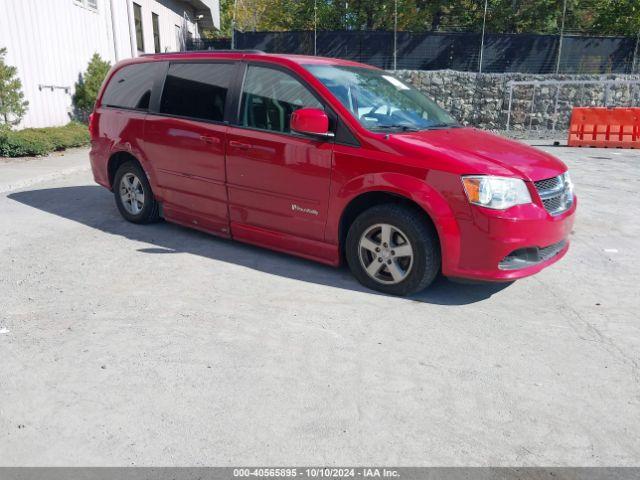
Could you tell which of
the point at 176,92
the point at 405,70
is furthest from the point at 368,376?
the point at 405,70

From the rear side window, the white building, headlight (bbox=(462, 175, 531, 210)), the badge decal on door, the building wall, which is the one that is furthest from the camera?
the building wall

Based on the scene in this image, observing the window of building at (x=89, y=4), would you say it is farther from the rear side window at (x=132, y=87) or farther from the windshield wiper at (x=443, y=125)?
the windshield wiper at (x=443, y=125)

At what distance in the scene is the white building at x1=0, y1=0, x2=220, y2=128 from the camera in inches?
472

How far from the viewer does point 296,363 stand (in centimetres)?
322

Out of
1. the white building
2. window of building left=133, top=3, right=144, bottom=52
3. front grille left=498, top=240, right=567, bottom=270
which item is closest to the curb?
the white building

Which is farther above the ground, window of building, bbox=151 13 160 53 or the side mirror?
window of building, bbox=151 13 160 53

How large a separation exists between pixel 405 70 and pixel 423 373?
60.1ft

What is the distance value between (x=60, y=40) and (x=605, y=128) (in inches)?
583

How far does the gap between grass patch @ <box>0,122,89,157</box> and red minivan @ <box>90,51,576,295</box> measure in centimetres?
579

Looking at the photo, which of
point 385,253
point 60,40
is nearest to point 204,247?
point 385,253

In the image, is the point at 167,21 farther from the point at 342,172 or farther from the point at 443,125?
the point at 342,172

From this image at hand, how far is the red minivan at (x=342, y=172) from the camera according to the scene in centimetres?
393

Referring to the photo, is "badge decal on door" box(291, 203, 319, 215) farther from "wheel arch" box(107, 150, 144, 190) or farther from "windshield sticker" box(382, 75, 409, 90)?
"wheel arch" box(107, 150, 144, 190)

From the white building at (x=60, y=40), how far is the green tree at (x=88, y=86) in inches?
8.4
